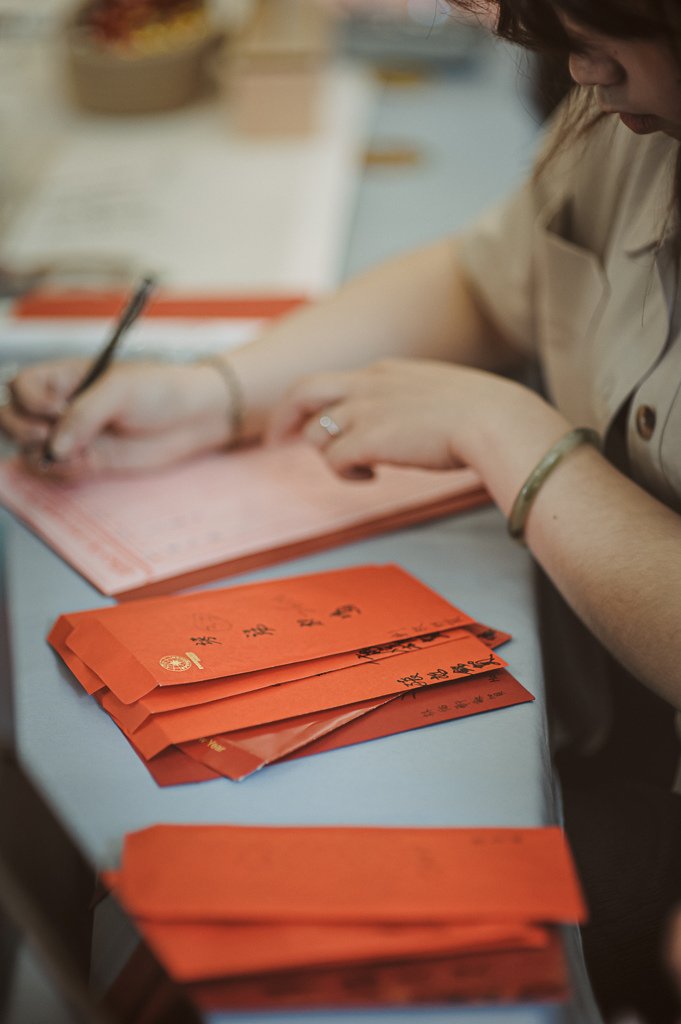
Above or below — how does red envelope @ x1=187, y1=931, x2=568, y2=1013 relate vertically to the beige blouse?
below

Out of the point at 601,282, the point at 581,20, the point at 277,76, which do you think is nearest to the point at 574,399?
the point at 601,282

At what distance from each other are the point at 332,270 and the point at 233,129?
0.60 meters

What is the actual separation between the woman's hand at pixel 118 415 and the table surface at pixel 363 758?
0.31ft

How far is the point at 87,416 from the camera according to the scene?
88cm

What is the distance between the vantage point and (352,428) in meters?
0.85

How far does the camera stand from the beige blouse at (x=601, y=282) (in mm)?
770

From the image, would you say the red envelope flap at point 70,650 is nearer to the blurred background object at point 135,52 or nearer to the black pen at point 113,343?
the black pen at point 113,343

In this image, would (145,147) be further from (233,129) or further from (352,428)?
(352,428)

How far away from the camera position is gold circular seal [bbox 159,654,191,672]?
63 cm

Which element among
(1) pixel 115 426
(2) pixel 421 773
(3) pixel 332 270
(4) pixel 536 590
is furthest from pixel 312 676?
(3) pixel 332 270

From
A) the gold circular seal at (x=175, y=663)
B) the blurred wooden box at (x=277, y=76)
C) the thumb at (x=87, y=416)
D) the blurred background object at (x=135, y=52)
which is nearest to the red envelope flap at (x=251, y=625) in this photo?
the gold circular seal at (x=175, y=663)

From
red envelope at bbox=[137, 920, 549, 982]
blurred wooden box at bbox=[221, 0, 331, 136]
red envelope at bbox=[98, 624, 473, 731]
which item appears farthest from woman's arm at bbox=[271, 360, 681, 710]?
blurred wooden box at bbox=[221, 0, 331, 136]

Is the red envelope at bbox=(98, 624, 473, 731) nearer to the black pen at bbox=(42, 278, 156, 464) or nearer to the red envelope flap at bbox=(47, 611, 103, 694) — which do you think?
the red envelope flap at bbox=(47, 611, 103, 694)

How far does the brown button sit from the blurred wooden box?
117cm
